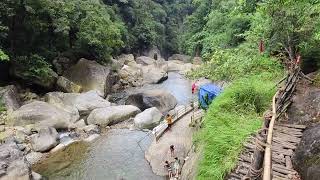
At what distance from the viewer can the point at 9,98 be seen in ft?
75.6

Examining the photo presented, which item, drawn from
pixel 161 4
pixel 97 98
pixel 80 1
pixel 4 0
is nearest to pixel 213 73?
pixel 97 98

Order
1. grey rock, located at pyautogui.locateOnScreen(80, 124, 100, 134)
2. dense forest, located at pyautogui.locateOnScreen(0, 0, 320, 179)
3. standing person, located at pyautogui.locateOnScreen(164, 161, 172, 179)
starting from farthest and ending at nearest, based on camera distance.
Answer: grey rock, located at pyautogui.locateOnScreen(80, 124, 100, 134)
standing person, located at pyautogui.locateOnScreen(164, 161, 172, 179)
dense forest, located at pyautogui.locateOnScreen(0, 0, 320, 179)

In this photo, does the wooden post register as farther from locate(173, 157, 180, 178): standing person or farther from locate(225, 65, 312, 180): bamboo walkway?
locate(173, 157, 180, 178): standing person

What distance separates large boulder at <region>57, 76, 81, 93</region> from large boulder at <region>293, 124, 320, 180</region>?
75.7ft

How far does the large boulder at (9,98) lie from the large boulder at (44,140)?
151 inches

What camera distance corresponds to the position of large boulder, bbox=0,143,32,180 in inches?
569

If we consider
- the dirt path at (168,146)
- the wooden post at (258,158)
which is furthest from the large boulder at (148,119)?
the wooden post at (258,158)

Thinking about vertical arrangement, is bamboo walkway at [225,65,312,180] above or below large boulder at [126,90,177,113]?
above

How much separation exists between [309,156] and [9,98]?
19.9 m

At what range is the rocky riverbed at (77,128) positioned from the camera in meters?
16.5

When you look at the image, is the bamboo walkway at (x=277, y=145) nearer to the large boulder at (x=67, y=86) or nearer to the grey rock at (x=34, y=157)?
the grey rock at (x=34, y=157)

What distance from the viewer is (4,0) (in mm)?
24047

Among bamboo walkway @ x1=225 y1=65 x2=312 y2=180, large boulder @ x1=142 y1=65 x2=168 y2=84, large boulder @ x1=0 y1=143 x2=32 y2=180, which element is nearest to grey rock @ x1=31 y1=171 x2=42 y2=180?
large boulder @ x1=0 y1=143 x2=32 y2=180

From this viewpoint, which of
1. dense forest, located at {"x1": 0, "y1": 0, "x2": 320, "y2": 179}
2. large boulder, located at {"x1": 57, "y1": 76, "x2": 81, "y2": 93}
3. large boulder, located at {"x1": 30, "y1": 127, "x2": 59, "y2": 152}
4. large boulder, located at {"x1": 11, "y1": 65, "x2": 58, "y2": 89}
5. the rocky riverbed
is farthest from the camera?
large boulder, located at {"x1": 57, "y1": 76, "x2": 81, "y2": 93}
